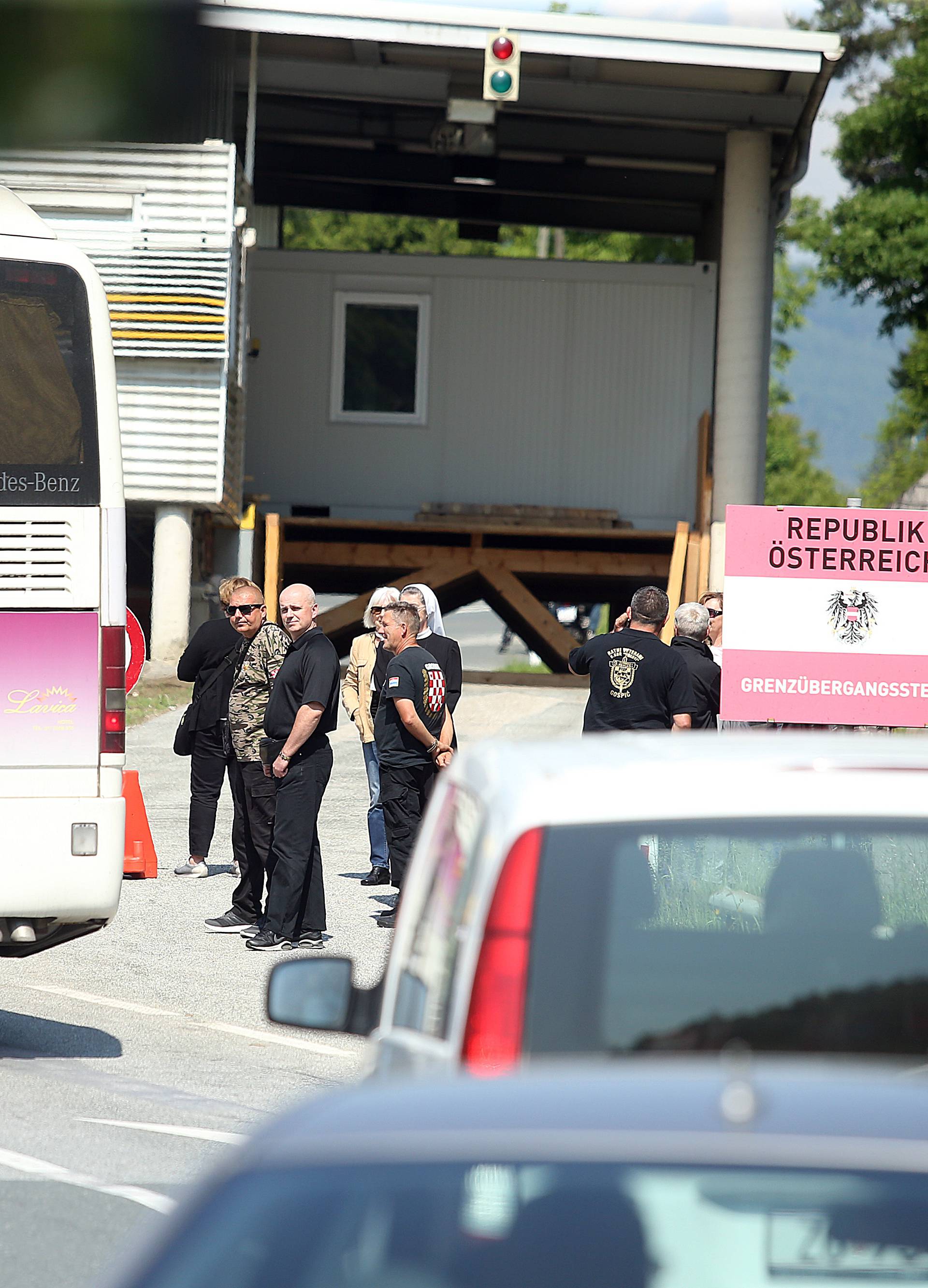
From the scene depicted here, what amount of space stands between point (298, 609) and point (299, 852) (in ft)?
4.27

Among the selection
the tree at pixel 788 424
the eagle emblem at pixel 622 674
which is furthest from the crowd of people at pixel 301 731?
the tree at pixel 788 424

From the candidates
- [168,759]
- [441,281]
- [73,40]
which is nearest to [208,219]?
[441,281]

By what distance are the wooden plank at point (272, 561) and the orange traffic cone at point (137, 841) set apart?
1198 cm

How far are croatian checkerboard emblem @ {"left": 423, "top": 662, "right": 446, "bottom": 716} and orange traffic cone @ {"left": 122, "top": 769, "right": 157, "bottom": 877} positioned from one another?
1.80 m

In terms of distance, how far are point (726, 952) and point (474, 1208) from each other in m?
1.24

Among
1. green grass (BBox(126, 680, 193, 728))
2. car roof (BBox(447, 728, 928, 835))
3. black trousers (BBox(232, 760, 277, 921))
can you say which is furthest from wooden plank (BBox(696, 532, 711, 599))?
car roof (BBox(447, 728, 928, 835))

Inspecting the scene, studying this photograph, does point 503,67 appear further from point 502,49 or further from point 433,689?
point 433,689

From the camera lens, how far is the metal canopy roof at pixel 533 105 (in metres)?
21.3

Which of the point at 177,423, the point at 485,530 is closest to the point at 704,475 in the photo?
the point at 485,530

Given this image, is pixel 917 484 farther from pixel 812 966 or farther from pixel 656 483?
pixel 812 966

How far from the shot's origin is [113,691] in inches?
298

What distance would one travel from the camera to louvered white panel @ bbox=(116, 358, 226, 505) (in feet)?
70.6

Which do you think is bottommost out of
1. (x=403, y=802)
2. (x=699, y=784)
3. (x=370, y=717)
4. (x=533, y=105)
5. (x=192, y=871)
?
(x=192, y=871)

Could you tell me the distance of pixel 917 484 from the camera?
3045 centimetres
